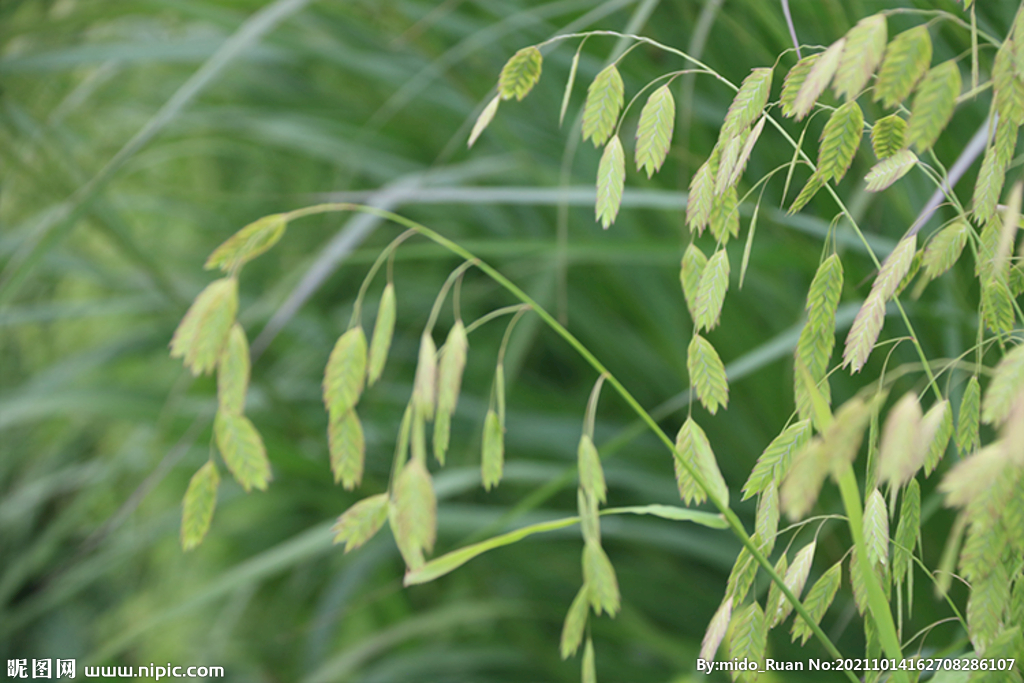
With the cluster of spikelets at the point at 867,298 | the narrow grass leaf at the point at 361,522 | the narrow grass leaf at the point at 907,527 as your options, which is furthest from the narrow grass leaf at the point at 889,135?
the narrow grass leaf at the point at 361,522

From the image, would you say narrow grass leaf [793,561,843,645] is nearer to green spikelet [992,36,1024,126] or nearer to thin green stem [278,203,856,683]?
thin green stem [278,203,856,683]

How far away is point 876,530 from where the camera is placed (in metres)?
0.25

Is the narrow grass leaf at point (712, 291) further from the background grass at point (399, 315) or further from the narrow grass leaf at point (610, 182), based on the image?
the background grass at point (399, 315)

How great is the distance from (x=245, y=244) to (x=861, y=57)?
0.21 m

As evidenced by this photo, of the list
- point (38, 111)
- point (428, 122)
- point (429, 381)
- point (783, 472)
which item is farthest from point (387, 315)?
point (38, 111)

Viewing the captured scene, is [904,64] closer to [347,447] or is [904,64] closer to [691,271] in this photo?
[691,271]

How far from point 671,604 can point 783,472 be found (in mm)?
576

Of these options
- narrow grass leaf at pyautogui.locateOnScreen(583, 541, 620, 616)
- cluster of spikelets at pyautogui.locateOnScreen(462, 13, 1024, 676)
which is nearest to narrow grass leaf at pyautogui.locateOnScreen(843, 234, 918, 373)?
cluster of spikelets at pyautogui.locateOnScreen(462, 13, 1024, 676)

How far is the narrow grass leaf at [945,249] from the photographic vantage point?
24cm

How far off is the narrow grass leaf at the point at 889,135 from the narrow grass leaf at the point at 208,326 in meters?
0.23

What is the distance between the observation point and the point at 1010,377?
0.59ft

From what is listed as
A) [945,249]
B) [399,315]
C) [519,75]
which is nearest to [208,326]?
[519,75]

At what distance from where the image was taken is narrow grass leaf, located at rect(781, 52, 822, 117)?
9.5 inches

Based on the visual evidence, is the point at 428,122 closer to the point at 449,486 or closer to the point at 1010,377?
the point at 449,486
